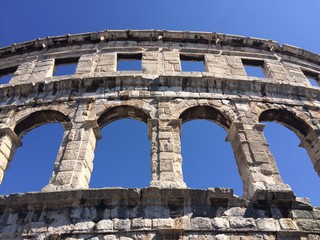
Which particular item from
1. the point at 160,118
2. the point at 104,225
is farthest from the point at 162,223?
the point at 160,118

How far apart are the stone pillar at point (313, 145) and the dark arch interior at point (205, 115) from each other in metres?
1.97

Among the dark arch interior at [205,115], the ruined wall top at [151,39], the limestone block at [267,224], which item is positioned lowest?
the limestone block at [267,224]

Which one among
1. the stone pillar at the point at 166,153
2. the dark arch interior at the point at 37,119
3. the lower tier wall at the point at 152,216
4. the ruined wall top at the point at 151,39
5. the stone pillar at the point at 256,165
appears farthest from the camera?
the ruined wall top at the point at 151,39

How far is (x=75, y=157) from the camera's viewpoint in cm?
641

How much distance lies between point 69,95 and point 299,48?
834 centimetres

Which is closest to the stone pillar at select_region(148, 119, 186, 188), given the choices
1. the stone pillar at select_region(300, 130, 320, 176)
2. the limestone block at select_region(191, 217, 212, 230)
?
the limestone block at select_region(191, 217, 212, 230)

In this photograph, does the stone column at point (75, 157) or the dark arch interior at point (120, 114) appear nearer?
the stone column at point (75, 157)

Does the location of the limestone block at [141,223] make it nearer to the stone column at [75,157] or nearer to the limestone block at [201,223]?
the limestone block at [201,223]

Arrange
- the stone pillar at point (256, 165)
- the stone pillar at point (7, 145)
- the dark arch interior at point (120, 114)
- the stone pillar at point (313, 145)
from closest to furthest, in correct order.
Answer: the stone pillar at point (256, 165) → the stone pillar at point (7, 145) → the stone pillar at point (313, 145) → the dark arch interior at point (120, 114)

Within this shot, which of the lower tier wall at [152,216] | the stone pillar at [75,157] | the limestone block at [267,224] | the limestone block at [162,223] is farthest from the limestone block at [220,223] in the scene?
the stone pillar at [75,157]

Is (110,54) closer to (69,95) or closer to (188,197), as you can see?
(69,95)

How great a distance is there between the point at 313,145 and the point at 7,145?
718 cm

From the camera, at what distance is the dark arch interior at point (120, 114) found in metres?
7.70

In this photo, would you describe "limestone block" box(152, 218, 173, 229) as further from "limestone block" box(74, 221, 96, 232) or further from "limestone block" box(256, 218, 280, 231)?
"limestone block" box(256, 218, 280, 231)
